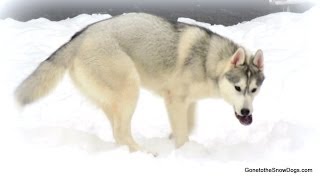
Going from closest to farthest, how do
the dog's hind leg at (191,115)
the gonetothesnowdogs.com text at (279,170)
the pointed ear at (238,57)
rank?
1. the gonetothesnowdogs.com text at (279,170)
2. the pointed ear at (238,57)
3. the dog's hind leg at (191,115)

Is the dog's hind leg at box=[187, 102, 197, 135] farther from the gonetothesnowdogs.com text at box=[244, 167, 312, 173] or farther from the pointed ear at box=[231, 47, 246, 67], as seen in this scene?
the gonetothesnowdogs.com text at box=[244, 167, 312, 173]

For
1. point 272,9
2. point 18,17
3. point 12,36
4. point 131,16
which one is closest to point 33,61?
point 12,36

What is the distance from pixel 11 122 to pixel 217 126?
256 centimetres

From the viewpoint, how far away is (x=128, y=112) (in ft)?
19.0

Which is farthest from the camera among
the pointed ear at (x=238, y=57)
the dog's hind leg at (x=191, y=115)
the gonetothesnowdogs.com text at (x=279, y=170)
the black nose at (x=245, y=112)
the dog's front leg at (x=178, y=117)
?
the dog's hind leg at (x=191, y=115)

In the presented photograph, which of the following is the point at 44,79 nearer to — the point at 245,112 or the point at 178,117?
the point at 178,117

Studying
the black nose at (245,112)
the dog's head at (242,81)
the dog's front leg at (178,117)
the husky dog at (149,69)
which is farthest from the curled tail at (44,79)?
the black nose at (245,112)

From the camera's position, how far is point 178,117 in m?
6.03

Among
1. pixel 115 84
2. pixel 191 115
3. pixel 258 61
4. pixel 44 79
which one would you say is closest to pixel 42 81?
pixel 44 79

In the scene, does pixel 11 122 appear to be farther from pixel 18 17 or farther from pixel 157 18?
pixel 18 17

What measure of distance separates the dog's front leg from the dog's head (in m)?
0.48

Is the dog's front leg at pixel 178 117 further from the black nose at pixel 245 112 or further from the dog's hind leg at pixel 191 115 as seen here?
the black nose at pixel 245 112

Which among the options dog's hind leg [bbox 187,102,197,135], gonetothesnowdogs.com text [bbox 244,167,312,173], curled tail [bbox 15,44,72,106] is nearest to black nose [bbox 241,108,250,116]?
gonetothesnowdogs.com text [bbox 244,167,312,173]

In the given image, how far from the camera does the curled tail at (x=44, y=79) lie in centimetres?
570
